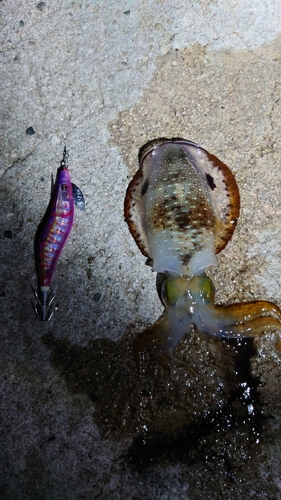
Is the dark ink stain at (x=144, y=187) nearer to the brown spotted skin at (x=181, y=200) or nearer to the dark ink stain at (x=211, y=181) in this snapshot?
the brown spotted skin at (x=181, y=200)

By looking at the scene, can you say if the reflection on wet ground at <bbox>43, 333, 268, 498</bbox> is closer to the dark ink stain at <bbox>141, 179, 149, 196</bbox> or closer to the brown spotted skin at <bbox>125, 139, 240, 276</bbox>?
the brown spotted skin at <bbox>125, 139, 240, 276</bbox>

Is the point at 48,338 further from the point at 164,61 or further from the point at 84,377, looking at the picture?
the point at 164,61

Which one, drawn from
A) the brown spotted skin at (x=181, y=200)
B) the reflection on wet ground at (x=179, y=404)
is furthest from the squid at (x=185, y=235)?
the reflection on wet ground at (x=179, y=404)

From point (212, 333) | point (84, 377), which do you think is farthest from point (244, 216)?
point (84, 377)

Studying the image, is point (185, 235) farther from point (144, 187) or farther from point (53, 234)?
point (53, 234)

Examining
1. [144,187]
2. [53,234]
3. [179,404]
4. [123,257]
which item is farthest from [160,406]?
[144,187]

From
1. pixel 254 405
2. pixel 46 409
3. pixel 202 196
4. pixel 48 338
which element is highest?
pixel 202 196

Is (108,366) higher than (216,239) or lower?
lower
